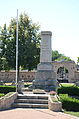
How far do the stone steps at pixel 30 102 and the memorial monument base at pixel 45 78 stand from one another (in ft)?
18.8

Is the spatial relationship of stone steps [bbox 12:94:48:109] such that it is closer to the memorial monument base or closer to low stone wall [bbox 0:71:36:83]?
the memorial monument base

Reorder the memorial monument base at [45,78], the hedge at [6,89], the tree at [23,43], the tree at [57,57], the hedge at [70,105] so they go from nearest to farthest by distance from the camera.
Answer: the hedge at [70,105] < the hedge at [6,89] < the memorial monument base at [45,78] < the tree at [23,43] < the tree at [57,57]

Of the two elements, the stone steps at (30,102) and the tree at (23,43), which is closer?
the stone steps at (30,102)

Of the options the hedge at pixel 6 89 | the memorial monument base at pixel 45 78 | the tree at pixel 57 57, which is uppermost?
the tree at pixel 57 57

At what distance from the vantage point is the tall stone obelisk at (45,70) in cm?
2119

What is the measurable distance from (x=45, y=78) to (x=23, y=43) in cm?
1095

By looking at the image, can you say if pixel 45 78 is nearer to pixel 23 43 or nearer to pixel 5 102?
pixel 5 102

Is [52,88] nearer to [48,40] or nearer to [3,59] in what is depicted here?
[48,40]

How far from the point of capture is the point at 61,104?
40.6 ft

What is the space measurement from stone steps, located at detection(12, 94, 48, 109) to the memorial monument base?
574 cm

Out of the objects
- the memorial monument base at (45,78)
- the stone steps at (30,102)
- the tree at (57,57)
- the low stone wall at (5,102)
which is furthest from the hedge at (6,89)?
the tree at (57,57)

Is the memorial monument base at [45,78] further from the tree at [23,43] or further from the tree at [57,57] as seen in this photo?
the tree at [57,57]

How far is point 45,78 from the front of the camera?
70.4 feet

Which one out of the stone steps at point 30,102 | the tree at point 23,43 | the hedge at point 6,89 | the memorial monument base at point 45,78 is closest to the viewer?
the stone steps at point 30,102
